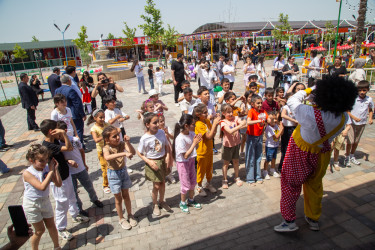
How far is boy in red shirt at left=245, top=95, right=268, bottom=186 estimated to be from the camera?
417 cm

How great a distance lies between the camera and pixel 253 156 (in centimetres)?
430

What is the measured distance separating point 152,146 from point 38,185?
143 cm

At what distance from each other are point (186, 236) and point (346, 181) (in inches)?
121

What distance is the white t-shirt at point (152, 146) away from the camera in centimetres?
344

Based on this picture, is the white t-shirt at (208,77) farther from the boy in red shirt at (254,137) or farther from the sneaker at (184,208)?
the sneaker at (184,208)

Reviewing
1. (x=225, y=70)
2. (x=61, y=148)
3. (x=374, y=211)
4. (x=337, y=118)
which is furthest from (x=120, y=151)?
(x=225, y=70)

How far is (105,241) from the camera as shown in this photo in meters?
3.29

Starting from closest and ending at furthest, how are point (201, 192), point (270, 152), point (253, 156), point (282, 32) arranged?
point (201, 192) < point (253, 156) < point (270, 152) < point (282, 32)

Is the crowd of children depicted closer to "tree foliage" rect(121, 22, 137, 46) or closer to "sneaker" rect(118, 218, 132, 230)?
"sneaker" rect(118, 218, 132, 230)

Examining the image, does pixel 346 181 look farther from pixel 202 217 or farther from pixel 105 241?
pixel 105 241

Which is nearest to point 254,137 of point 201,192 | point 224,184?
point 224,184

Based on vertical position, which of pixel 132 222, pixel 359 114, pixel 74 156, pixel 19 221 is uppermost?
pixel 19 221

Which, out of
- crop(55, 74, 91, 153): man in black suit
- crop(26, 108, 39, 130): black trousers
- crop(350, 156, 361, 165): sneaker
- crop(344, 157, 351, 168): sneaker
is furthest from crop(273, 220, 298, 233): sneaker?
crop(26, 108, 39, 130): black trousers

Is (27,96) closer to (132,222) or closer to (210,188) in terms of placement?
(132,222)
